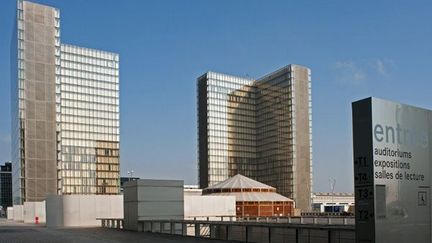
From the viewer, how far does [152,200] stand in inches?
1235

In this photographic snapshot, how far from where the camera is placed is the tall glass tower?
127938 mm

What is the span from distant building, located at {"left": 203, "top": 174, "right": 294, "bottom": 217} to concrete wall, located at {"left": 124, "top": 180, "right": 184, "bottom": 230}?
48721 millimetres

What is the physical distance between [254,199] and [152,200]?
57.2 m

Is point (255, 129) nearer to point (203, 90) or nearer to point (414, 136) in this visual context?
point (203, 90)

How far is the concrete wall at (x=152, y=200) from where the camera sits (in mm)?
31078

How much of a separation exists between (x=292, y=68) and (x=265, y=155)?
28517 mm

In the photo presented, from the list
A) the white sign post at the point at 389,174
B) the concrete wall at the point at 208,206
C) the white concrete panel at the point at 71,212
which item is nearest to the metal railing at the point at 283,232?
the white sign post at the point at 389,174

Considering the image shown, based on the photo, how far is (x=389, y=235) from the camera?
41.4 ft

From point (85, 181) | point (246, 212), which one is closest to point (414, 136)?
point (246, 212)

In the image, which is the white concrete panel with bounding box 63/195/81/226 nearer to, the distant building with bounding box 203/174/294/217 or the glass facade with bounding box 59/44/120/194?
the distant building with bounding box 203/174/294/217

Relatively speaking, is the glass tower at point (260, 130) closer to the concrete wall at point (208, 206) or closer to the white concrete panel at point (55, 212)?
the concrete wall at point (208, 206)

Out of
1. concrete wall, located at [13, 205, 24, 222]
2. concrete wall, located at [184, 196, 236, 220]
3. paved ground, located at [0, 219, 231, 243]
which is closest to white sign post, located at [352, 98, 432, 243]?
paved ground, located at [0, 219, 231, 243]

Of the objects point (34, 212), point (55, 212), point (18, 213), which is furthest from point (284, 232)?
point (18, 213)

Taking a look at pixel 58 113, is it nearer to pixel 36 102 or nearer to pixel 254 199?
pixel 36 102
